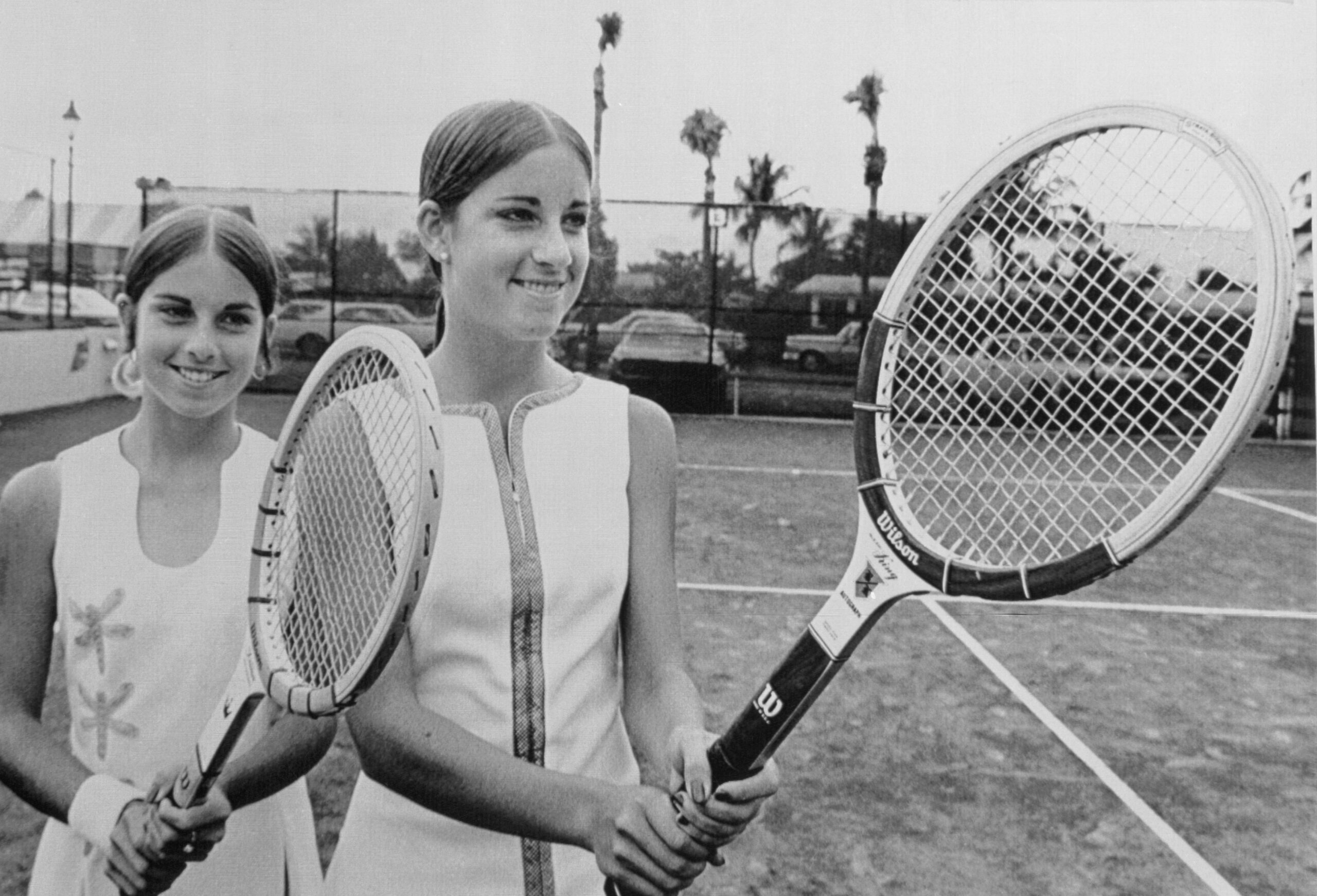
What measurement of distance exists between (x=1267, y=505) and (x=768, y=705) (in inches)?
366

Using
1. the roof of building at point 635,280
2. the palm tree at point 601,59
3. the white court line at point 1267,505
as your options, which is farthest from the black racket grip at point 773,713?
the roof of building at point 635,280

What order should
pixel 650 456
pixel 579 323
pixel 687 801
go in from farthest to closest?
pixel 579 323
pixel 650 456
pixel 687 801


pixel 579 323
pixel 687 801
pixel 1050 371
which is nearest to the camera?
pixel 687 801

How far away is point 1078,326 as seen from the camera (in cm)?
132

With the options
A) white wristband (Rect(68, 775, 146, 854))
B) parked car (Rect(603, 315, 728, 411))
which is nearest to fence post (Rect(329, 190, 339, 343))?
parked car (Rect(603, 315, 728, 411))

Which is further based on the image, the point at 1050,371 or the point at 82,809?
the point at 1050,371

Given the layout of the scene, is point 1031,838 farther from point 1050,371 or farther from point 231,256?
point 231,256

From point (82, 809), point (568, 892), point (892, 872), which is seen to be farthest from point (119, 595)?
point (892, 872)

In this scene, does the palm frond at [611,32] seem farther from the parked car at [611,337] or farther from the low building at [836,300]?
the low building at [836,300]

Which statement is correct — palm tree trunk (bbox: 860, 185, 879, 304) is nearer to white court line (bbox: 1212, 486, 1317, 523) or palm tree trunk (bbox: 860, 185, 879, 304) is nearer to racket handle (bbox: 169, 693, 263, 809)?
white court line (bbox: 1212, 486, 1317, 523)

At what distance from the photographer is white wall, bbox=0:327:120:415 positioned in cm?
1157

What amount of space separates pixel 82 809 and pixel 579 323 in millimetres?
13775

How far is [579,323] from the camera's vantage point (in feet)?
49.2

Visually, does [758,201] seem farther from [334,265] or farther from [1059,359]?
[1059,359]
